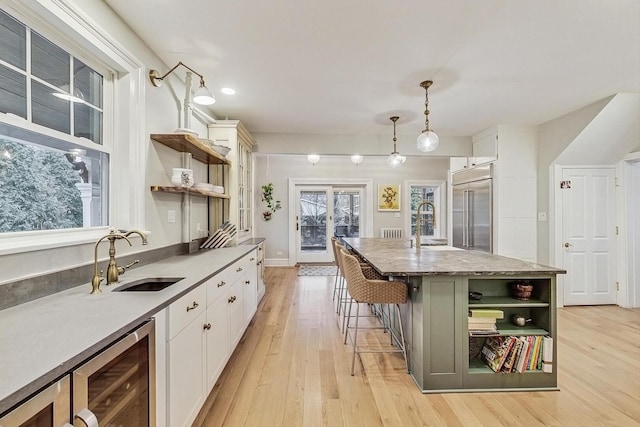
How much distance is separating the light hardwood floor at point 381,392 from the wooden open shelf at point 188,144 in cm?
184

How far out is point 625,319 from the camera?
336cm

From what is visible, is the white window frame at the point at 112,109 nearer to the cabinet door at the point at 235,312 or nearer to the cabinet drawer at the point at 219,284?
the cabinet drawer at the point at 219,284

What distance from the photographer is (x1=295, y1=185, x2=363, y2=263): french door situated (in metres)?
6.79

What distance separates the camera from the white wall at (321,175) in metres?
6.65

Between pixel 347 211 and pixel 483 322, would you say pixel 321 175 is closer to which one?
pixel 347 211

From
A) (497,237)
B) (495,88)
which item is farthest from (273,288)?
(495,88)

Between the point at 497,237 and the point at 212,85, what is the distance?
4.17m

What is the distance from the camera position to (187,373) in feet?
4.80

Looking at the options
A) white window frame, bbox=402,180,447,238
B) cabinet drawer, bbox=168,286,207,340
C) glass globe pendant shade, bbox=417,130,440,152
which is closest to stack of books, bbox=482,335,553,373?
glass globe pendant shade, bbox=417,130,440,152

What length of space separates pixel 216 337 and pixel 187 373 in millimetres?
431

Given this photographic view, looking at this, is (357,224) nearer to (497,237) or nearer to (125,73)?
(497,237)

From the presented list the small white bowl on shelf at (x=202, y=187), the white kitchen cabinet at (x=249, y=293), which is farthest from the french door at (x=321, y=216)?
the small white bowl on shelf at (x=202, y=187)

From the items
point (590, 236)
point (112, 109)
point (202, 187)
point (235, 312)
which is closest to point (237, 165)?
point (202, 187)

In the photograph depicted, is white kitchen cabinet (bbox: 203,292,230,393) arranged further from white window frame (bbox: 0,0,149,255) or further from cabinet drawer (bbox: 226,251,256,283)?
white window frame (bbox: 0,0,149,255)
